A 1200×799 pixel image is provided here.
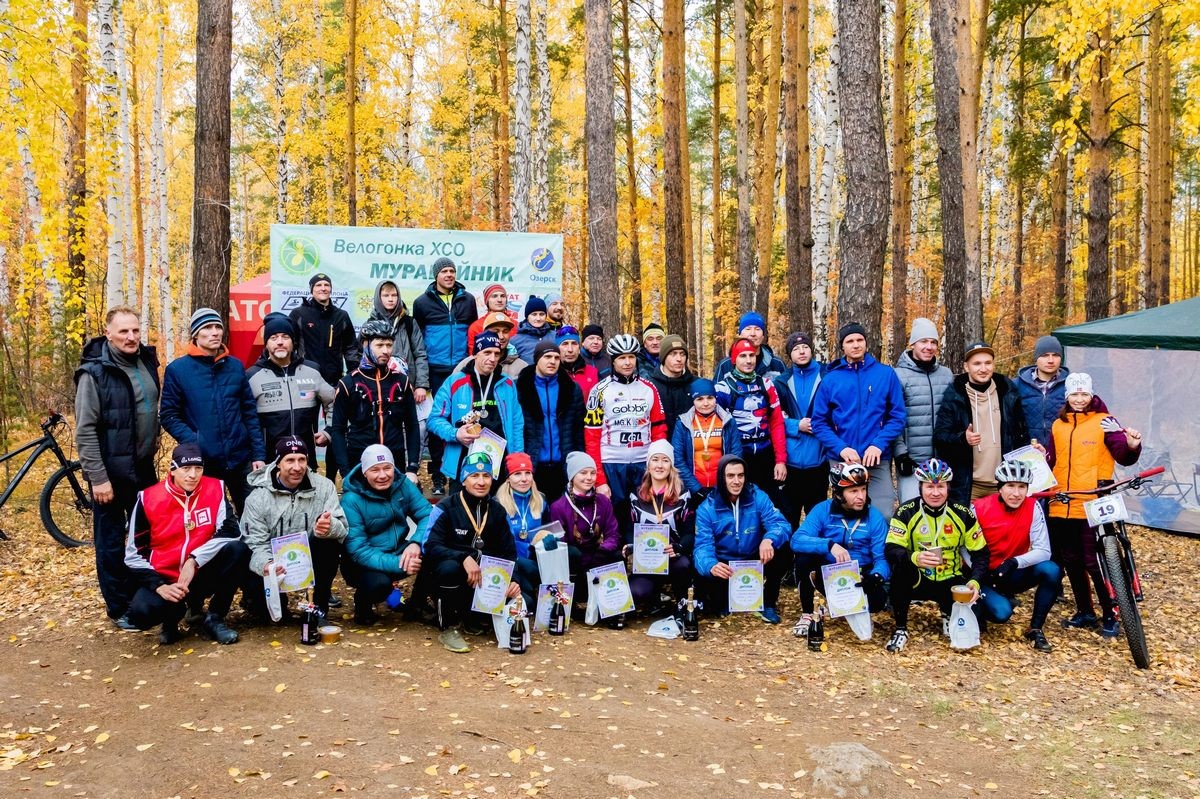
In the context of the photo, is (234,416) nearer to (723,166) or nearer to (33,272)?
(33,272)

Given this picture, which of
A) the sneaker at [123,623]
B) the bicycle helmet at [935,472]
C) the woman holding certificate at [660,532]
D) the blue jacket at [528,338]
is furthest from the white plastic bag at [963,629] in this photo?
the sneaker at [123,623]

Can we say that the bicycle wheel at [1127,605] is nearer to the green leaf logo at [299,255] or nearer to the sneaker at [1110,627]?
the sneaker at [1110,627]

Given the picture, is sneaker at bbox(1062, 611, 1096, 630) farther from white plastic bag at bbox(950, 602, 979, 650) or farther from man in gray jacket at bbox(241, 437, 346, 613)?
man in gray jacket at bbox(241, 437, 346, 613)

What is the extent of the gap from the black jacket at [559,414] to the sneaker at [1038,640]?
3464 mm

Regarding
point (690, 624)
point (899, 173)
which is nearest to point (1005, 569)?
point (690, 624)

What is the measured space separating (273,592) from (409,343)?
8.74 feet

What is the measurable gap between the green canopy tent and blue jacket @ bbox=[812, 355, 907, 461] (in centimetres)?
421

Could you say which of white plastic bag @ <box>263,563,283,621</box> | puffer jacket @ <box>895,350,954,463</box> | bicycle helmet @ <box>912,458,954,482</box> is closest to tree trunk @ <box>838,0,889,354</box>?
puffer jacket @ <box>895,350,954,463</box>

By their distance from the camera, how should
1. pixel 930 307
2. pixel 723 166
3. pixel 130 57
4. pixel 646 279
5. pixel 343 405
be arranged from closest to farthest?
pixel 343 405, pixel 130 57, pixel 930 307, pixel 723 166, pixel 646 279

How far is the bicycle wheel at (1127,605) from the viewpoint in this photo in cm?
532

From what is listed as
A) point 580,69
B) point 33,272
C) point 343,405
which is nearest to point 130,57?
point 580,69

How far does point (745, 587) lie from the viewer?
19.5ft

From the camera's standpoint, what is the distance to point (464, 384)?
632 centimetres

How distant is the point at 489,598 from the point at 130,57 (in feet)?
65.7
